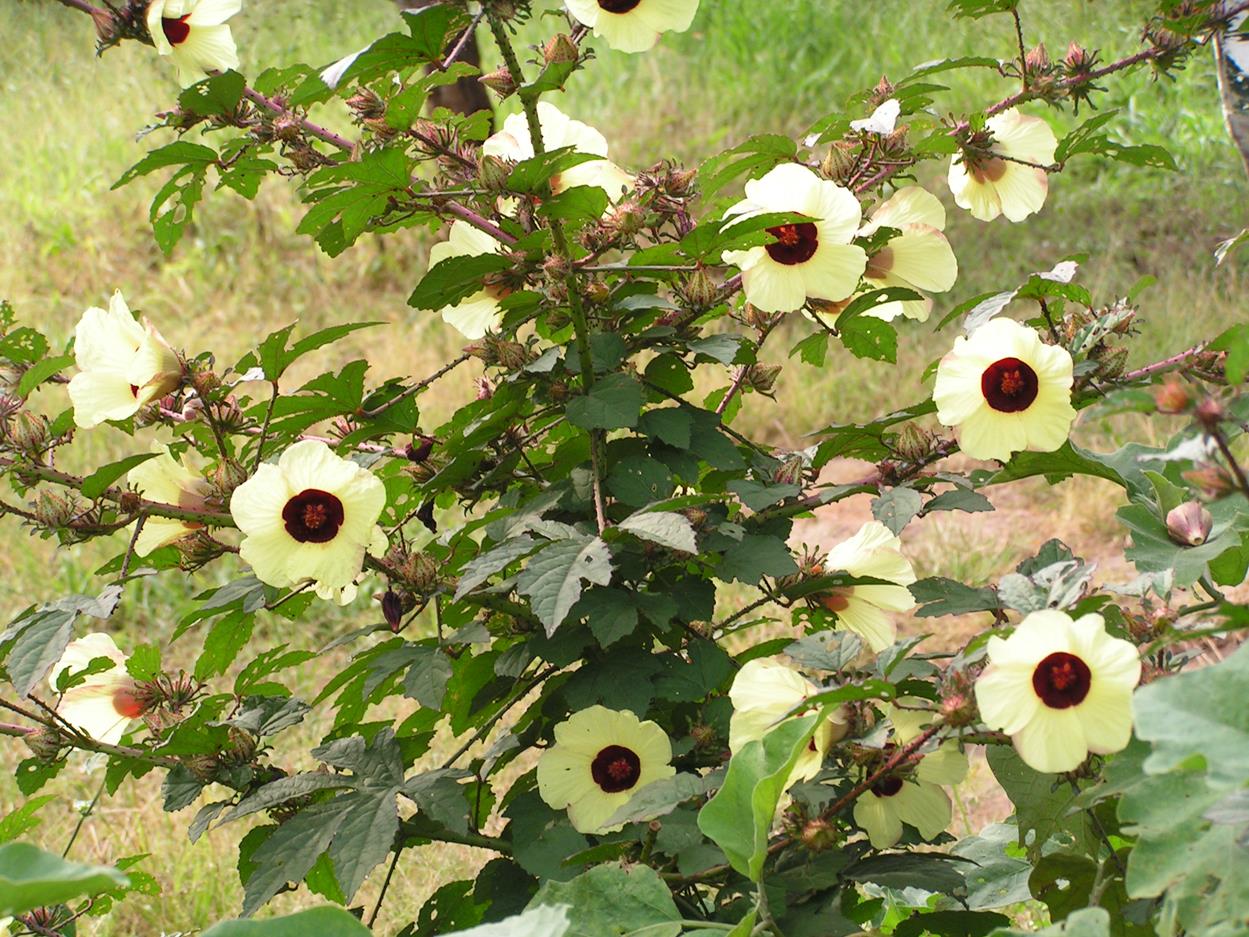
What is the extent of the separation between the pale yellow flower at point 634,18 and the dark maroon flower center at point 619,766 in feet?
2.02

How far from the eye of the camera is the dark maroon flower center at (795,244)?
131cm

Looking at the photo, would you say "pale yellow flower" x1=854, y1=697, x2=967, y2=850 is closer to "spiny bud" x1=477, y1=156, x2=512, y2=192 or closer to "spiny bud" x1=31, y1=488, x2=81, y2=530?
"spiny bud" x1=477, y1=156, x2=512, y2=192

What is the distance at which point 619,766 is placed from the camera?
134 cm

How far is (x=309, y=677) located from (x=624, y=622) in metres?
2.17

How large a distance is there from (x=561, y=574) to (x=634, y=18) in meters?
0.48

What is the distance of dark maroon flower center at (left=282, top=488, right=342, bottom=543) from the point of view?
1.24 metres

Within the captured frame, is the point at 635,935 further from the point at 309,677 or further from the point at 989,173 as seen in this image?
the point at 309,677

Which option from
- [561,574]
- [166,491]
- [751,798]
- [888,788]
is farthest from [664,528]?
[166,491]

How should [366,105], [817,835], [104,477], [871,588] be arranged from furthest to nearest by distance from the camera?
[871,588], [366,105], [104,477], [817,835]

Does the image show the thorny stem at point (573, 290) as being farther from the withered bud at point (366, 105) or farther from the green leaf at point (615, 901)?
the green leaf at point (615, 901)

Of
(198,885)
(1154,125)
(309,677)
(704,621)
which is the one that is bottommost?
(198,885)

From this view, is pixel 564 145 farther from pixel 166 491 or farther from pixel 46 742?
pixel 46 742

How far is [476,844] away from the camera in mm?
1397

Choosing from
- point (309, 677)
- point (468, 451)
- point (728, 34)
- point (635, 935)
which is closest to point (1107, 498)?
point (309, 677)
